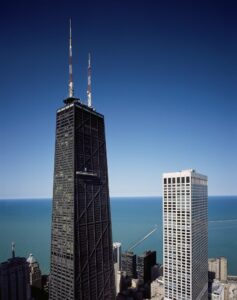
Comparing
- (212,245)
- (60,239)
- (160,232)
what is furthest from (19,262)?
(160,232)

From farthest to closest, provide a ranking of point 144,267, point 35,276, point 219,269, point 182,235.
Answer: point 144,267 → point 219,269 → point 35,276 → point 182,235

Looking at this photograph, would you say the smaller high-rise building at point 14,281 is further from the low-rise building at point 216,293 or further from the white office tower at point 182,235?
the low-rise building at point 216,293

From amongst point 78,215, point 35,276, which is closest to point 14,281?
point 35,276

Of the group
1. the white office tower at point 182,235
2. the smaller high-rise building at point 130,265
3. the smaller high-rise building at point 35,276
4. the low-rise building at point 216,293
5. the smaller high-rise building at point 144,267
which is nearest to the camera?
the white office tower at point 182,235

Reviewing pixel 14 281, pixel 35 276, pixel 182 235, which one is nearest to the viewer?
pixel 182 235

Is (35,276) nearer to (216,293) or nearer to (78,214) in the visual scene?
(78,214)

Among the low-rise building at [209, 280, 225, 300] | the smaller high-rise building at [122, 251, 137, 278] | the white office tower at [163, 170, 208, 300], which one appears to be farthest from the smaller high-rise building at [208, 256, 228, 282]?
the white office tower at [163, 170, 208, 300]

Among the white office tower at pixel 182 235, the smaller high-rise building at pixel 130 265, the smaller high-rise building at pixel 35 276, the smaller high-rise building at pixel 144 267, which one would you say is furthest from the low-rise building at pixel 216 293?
the smaller high-rise building at pixel 35 276
